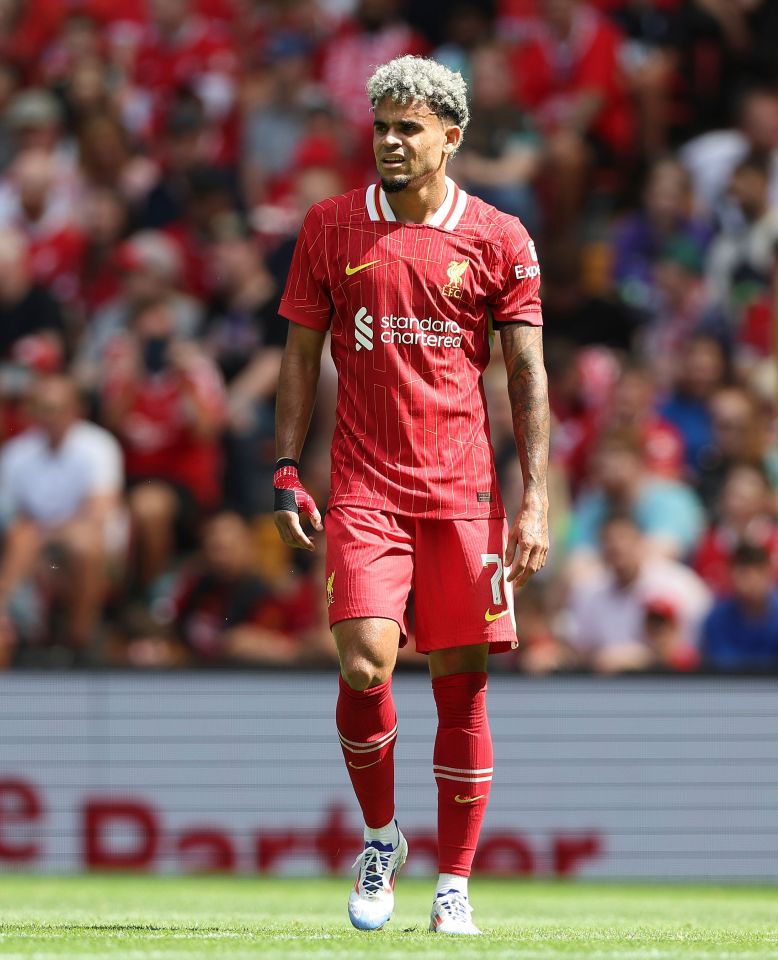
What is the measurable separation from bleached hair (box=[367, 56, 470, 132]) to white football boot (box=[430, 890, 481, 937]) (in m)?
2.40

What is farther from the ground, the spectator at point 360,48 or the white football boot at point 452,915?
the spectator at point 360,48

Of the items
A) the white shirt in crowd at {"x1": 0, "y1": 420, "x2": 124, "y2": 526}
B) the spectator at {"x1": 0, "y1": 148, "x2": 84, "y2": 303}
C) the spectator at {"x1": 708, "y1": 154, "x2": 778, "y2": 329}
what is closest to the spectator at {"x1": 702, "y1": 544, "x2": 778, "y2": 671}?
the spectator at {"x1": 708, "y1": 154, "x2": 778, "y2": 329}

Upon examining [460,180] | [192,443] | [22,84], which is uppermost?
[22,84]

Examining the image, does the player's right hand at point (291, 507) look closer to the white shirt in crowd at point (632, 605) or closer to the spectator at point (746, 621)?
the spectator at point (746, 621)

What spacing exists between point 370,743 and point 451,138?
1912 mm

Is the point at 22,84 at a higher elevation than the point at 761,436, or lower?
higher

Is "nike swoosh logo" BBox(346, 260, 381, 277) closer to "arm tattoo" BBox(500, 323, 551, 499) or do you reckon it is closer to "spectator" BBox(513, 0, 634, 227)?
"arm tattoo" BBox(500, 323, 551, 499)

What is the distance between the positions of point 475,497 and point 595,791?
5.18m

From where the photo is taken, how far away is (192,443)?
12336 mm

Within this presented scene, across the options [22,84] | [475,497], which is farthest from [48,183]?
Result: [475,497]

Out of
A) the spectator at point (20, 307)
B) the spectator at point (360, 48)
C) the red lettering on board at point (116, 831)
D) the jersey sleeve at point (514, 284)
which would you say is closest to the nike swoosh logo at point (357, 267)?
the jersey sleeve at point (514, 284)

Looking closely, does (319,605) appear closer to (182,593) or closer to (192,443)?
(182,593)

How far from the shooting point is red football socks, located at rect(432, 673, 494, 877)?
5.87 m

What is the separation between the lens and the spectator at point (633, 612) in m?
10.9
